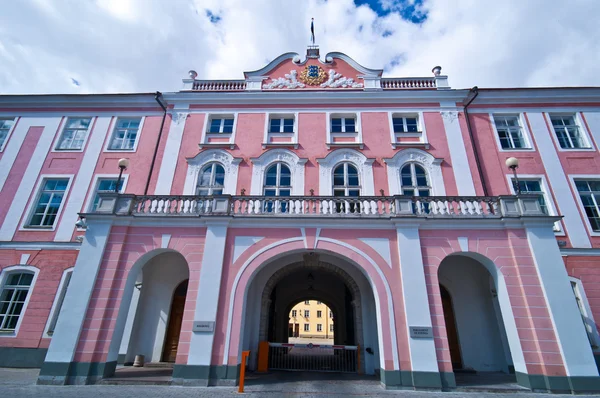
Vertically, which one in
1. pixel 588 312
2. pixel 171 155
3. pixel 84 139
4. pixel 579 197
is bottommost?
pixel 588 312

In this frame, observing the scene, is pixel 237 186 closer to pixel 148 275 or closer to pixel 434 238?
pixel 148 275

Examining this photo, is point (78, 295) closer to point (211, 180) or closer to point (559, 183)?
point (211, 180)

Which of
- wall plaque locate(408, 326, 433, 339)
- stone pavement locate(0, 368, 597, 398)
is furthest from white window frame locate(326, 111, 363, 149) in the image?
stone pavement locate(0, 368, 597, 398)

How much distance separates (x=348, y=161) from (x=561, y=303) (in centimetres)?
850

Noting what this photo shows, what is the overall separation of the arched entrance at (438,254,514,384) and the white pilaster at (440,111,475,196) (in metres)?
3.00

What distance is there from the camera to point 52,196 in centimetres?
1339

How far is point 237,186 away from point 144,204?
3.72 m

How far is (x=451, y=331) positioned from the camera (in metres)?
11.6

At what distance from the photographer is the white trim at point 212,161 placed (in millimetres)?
13148

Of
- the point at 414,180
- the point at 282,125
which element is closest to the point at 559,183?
the point at 414,180

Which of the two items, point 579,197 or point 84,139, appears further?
point 84,139

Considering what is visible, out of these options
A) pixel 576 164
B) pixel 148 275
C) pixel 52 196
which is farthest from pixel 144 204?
pixel 576 164

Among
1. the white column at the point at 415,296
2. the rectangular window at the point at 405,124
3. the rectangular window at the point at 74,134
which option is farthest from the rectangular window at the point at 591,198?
the rectangular window at the point at 74,134

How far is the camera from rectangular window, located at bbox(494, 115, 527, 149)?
13945 millimetres
